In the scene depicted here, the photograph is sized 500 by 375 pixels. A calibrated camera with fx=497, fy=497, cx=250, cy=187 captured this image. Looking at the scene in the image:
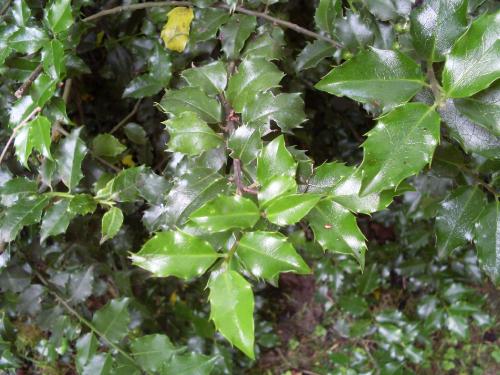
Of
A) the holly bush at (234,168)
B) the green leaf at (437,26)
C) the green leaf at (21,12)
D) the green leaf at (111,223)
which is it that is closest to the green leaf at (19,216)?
the holly bush at (234,168)

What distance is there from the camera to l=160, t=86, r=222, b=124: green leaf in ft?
2.75

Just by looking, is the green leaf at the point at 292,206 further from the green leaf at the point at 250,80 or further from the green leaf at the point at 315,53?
the green leaf at the point at 315,53

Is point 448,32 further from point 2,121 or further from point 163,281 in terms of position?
point 163,281

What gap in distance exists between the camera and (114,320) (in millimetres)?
1122

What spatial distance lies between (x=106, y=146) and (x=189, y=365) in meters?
0.51

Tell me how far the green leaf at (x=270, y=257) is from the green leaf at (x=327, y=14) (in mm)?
508

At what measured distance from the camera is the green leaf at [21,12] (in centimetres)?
92

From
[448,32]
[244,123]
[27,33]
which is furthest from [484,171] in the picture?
[27,33]

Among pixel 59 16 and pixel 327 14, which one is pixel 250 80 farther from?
pixel 59 16

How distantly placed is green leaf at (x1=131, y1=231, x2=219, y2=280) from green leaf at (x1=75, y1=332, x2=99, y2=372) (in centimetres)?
55

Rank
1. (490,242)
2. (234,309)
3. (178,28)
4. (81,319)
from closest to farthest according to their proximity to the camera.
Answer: (234,309), (490,242), (178,28), (81,319)

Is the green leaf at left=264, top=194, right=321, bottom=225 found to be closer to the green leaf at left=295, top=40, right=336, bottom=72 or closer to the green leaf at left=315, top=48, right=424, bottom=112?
the green leaf at left=315, top=48, right=424, bottom=112

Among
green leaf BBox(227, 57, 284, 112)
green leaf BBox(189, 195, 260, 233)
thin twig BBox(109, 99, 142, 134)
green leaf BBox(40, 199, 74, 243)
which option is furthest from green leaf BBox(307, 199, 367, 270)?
thin twig BBox(109, 99, 142, 134)

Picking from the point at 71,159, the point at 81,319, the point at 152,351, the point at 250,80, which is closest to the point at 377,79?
the point at 250,80
